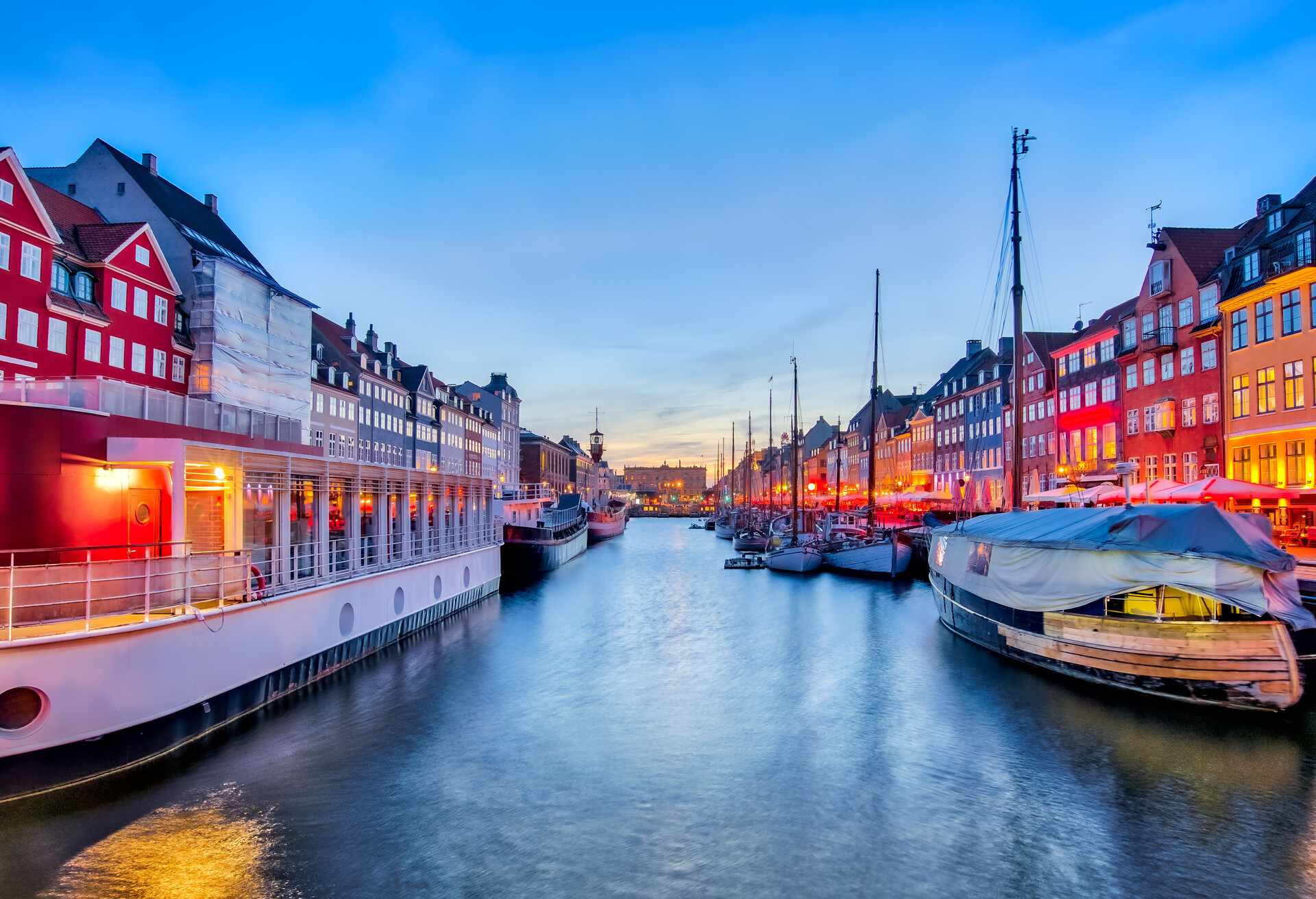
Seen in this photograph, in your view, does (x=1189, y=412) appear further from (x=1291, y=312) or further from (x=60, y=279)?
(x=60, y=279)

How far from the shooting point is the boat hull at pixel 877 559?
4875cm

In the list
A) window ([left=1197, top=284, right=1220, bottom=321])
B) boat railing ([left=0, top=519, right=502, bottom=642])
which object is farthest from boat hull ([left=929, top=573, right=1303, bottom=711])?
window ([left=1197, top=284, right=1220, bottom=321])

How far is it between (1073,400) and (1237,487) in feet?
94.7

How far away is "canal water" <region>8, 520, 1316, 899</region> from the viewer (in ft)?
34.9

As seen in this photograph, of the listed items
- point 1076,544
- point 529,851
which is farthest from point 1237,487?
point 529,851

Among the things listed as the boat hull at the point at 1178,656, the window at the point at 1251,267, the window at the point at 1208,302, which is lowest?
the boat hull at the point at 1178,656

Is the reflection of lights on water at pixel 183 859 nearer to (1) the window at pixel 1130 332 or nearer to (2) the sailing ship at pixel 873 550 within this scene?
(2) the sailing ship at pixel 873 550

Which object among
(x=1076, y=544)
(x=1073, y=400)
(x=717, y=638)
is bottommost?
Result: (x=717, y=638)

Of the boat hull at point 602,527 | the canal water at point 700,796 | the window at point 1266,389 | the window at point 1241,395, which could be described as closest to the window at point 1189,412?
the window at point 1241,395

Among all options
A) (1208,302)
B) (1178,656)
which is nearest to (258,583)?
(1178,656)

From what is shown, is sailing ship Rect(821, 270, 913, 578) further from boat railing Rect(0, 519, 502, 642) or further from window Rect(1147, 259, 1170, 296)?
boat railing Rect(0, 519, 502, 642)

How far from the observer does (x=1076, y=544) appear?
20438 mm

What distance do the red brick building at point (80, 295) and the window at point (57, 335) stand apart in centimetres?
3

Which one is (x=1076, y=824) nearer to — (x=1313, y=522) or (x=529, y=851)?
(x=529, y=851)
